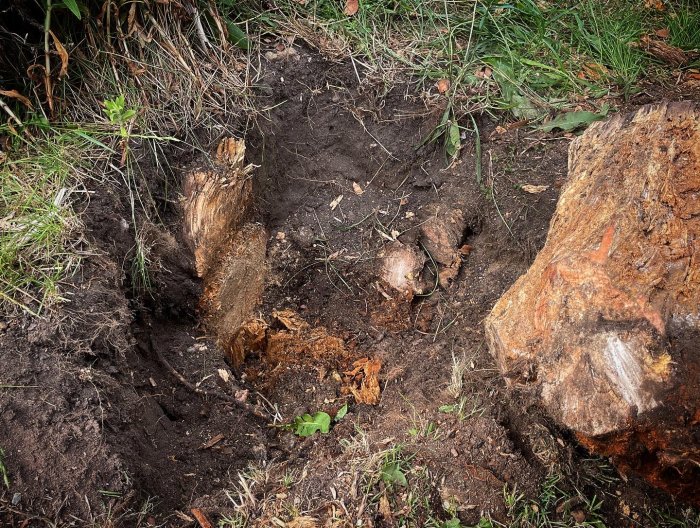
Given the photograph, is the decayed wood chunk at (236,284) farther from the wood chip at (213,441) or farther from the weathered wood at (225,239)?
the wood chip at (213,441)

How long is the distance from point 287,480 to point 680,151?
1660mm

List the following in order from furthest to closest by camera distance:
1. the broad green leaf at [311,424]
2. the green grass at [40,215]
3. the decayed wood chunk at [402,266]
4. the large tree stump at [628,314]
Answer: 1. the decayed wood chunk at [402,266]
2. the broad green leaf at [311,424]
3. the green grass at [40,215]
4. the large tree stump at [628,314]

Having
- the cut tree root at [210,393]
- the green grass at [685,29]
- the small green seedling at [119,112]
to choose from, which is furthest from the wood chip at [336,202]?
the green grass at [685,29]

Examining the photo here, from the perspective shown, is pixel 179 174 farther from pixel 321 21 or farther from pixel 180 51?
pixel 321 21

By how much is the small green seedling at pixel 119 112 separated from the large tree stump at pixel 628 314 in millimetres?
1614

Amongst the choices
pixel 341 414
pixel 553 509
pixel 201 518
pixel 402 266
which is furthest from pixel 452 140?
pixel 201 518

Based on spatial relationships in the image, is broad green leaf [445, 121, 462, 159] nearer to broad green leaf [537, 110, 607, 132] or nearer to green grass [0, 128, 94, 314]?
broad green leaf [537, 110, 607, 132]

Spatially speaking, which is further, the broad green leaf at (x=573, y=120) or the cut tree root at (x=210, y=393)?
the broad green leaf at (x=573, y=120)

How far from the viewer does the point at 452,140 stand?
11.1ft

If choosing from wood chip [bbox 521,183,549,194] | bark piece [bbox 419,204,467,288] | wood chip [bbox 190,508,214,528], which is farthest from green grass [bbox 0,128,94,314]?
wood chip [bbox 521,183,549,194]

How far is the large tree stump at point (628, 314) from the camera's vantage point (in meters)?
1.81

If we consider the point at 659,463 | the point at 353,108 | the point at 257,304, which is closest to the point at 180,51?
the point at 353,108

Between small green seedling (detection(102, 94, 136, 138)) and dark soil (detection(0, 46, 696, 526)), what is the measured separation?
0.26 m

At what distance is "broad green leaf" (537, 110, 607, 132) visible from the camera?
3.34m
